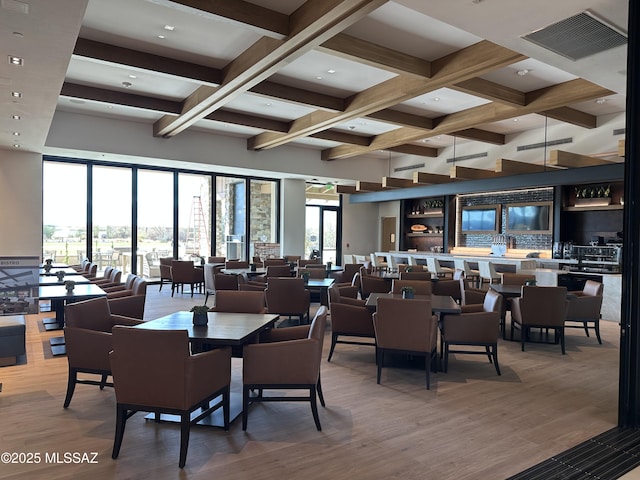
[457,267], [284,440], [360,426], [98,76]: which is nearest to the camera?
[284,440]

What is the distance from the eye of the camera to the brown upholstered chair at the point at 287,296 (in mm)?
6441

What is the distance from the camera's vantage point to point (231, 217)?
13984 millimetres

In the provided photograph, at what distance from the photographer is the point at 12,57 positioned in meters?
4.13

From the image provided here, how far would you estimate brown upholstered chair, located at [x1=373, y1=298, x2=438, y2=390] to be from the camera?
14.2 feet

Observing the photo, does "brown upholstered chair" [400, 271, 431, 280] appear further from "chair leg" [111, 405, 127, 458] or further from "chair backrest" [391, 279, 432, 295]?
"chair leg" [111, 405, 127, 458]

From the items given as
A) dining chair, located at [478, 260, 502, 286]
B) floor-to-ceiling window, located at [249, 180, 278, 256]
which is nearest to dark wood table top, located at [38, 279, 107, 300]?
dining chair, located at [478, 260, 502, 286]

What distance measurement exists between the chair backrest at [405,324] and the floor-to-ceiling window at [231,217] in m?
9.96

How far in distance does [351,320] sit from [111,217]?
9.07 metres

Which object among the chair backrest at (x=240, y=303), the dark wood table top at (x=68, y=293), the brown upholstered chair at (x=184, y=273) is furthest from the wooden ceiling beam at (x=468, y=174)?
the dark wood table top at (x=68, y=293)

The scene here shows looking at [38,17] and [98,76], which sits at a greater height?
[98,76]

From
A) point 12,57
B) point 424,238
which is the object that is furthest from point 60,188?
point 424,238

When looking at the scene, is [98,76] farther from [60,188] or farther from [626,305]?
[626,305]

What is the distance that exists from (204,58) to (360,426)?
562 centimetres

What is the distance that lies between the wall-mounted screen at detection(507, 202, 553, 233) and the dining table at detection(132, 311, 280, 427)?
939 centimetres
